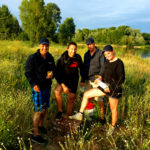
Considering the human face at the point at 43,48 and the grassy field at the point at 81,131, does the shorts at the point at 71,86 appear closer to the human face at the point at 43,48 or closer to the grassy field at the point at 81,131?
the grassy field at the point at 81,131

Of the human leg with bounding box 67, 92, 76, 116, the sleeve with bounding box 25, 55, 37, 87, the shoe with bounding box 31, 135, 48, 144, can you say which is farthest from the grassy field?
the sleeve with bounding box 25, 55, 37, 87

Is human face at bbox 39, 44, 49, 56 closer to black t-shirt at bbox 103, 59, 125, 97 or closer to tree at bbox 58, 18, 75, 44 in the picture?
black t-shirt at bbox 103, 59, 125, 97

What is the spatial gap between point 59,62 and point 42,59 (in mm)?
571

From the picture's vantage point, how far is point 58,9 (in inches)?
1945

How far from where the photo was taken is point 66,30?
41.2 meters

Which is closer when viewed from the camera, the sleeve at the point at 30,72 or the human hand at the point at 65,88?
the sleeve at the point at 30,72

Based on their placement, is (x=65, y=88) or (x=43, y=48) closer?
(x=43, y=48)

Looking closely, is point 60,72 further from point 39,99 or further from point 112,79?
point 112,79

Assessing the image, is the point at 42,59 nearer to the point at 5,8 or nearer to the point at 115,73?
the point at 115,73

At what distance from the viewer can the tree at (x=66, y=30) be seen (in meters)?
38.2

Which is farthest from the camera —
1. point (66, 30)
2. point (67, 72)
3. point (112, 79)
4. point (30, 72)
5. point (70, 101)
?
point (66, 30)

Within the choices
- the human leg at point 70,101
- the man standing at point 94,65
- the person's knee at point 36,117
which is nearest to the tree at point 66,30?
the man standing at point 94,65

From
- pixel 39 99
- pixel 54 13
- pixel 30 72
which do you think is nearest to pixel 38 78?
pixel 30 72

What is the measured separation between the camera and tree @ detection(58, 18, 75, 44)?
38.2m
